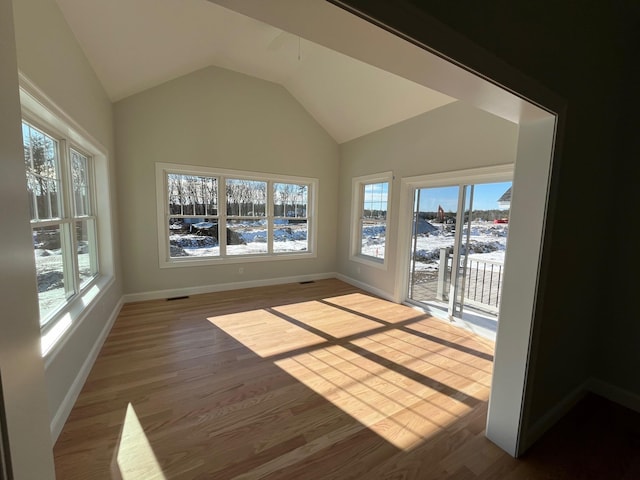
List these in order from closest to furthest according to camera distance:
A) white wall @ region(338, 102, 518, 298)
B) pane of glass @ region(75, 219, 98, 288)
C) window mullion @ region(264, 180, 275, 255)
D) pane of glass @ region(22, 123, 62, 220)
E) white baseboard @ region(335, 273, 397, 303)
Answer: pane of glass @ region(22, 123, 62, 220), pane of glass @ region(75, 219, 98, 288), white wall @ region(338, 102, 518, 298), white baseboard @ region(335, 273, 397, 303), window mullion @ region(264, 180, 275, 255)

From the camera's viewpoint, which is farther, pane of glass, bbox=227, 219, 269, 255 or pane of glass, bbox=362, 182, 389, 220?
pane of glass, bbox=227, 219, 269, 255

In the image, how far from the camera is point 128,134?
380 centimetres

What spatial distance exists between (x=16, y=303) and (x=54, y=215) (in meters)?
2.11

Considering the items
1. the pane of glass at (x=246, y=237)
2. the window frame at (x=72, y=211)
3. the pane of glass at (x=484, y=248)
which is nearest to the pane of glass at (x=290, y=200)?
the pane of glass at (x=246, y=237)

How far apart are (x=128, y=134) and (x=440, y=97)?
428 cm

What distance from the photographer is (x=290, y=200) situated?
531cm

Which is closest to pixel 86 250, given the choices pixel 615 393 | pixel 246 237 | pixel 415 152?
pixel 246 237

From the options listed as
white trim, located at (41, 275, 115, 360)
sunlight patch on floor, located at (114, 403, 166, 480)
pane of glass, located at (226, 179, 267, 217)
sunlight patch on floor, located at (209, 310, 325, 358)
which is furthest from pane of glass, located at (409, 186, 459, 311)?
white trim, located at (41, 275, 115, 360)

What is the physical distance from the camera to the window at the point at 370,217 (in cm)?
463

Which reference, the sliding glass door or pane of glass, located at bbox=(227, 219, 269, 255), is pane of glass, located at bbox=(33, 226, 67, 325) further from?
the sliding glass door

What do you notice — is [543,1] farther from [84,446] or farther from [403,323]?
[84,446]

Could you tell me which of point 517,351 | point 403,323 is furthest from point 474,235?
point 517,351

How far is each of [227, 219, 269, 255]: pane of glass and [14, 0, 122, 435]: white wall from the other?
213cm

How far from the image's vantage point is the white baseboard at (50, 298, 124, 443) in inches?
66.5
